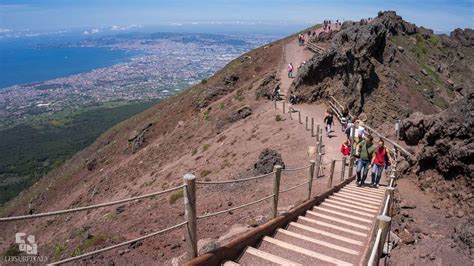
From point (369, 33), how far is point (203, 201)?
23702 mm

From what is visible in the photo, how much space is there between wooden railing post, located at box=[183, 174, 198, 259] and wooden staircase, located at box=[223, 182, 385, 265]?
0.76 m

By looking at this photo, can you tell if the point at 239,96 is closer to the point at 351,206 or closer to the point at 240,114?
the point at 240,114

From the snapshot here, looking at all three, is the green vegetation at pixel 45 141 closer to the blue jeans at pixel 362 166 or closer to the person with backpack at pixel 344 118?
the person with backpack at pixel 344 118

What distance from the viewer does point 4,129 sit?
166m

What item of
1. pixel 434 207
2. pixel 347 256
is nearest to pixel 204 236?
pixel 347 256

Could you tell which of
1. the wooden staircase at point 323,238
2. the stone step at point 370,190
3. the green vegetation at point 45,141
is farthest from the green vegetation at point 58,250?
the green vegetation at point 45,141

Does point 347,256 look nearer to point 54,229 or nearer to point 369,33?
point 54,229

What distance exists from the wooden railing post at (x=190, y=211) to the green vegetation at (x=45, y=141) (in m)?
87.9

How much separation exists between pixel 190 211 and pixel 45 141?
6103 inches

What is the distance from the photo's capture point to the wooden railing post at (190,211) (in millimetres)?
5199

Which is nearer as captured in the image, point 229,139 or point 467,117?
point 467,117

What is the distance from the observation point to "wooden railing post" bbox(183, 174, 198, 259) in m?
5.20

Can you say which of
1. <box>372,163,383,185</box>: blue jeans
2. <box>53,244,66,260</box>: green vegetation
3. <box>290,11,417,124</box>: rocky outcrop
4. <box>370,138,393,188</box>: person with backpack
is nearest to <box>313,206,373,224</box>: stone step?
<box>370,138,393,188</box>: person with backpack

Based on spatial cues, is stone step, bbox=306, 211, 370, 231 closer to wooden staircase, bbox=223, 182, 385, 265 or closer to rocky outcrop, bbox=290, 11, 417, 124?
wooden staircase, bbox=223, 182, 385, 265
